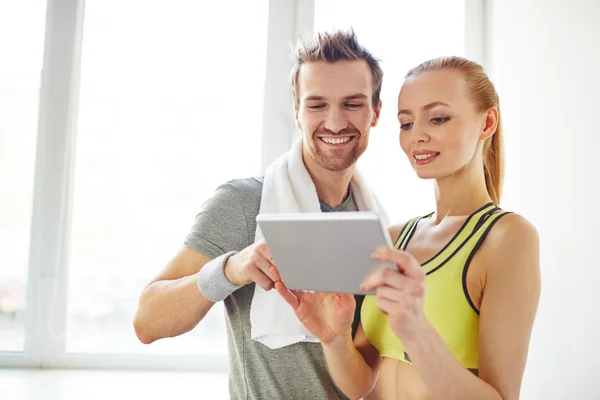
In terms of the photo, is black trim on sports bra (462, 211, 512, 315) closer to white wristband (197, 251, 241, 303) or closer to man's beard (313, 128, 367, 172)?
white wristband (197, 251, 241, 303)

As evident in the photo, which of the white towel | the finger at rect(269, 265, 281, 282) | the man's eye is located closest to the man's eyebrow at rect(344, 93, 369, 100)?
the white towel

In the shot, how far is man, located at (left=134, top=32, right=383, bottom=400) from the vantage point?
1.37 metres

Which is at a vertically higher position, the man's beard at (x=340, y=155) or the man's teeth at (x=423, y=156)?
the man's beard at (x=340, y=155)

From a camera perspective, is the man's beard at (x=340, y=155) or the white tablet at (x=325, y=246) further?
the man's beard at (x=340, y=155)

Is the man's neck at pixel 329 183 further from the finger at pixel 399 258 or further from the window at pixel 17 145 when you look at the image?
the window at pixel 17 145

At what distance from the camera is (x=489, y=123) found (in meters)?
1.11

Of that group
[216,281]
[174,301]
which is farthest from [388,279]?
[174,301]

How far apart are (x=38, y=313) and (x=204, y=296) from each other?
1.25 m

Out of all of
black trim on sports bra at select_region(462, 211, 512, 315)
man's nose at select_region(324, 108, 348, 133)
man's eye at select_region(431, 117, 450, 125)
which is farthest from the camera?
man's nose at select_region(324, 108, 348, 133)

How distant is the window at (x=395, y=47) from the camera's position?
239 centimetres

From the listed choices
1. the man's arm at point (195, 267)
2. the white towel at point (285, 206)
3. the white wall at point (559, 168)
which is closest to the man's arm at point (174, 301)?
the man's arm at point (195, 267)

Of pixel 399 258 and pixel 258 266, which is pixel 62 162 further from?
pixel 399 258

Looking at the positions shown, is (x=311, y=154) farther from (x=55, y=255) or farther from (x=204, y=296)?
(x=55, y=255)

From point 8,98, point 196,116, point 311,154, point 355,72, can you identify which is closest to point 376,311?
point 311,154
